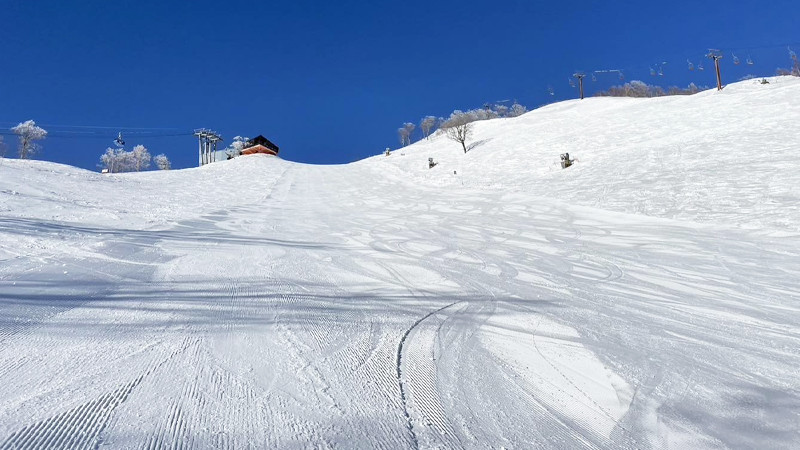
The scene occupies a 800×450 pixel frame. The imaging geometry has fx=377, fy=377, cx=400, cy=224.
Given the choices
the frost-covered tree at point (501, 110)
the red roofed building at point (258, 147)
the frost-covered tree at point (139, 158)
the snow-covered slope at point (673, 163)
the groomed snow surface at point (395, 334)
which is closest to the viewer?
the groomed snow surface at point (395, 334)

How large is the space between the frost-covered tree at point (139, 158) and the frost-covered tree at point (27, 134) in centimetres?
2021

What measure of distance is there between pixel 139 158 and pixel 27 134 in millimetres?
22453

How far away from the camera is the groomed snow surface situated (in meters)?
1.77

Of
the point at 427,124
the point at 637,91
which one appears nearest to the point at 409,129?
the point at 427,124

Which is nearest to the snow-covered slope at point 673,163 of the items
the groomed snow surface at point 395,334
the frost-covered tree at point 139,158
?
the groomed snow surface at point 395,334

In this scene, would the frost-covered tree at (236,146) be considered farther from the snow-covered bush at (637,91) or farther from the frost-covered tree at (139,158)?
the snow-covered bush at (637,91)

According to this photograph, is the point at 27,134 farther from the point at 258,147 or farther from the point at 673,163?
the point at 673,163

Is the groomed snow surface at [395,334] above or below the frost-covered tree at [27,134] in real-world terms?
below

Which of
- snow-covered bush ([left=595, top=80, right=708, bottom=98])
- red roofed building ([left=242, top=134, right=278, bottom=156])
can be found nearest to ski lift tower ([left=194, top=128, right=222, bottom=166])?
red roofed building ([left=242, top=134, right=278, bottom=156])

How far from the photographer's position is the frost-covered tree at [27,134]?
156 feet

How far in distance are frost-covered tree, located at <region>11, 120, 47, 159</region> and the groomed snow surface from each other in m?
56.6

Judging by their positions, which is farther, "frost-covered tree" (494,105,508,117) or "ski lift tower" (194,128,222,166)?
"frost-covered tree" (494,105,508,117)

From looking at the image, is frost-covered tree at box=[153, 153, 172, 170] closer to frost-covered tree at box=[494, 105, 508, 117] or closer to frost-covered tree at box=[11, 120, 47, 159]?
frost-covered tree at box=[11, 120, 47, 159]

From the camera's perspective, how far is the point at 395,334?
2.85 m
